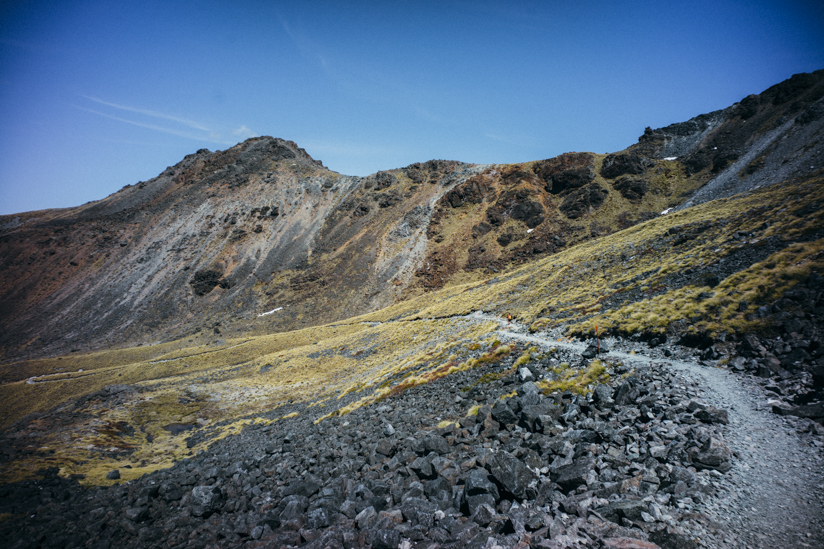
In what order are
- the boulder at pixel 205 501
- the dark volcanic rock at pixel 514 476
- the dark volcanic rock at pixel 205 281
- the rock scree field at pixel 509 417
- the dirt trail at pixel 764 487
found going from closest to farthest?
the dirt trail at pixel 764 487 < the rock scree field at pixel 509 417 < the dark volcanic rock at pixel 514 476 < the boulder at pixel 205 501 < the dark volcanic rock at pixel 205 281

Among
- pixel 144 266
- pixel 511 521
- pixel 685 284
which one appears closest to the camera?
pixel 511 521

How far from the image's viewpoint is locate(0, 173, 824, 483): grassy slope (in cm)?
1584

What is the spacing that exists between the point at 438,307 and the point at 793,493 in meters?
43.4

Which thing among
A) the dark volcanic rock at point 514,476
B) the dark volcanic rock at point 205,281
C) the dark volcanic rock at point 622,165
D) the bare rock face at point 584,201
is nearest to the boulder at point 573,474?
the dark volcanic rock at point 514,476

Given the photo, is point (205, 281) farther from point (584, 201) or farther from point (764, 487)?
point (764, 487)

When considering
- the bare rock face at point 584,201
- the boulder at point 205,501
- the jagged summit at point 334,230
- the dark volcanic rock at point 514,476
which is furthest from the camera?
the bare rock face at point 584,201

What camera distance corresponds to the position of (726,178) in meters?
64.0

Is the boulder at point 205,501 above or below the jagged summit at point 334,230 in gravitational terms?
below

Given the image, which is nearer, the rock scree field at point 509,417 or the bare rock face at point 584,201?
the rock scree field at point 509,417

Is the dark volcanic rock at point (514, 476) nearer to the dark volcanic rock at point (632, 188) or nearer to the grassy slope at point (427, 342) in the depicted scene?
the grassy slope at point (427, 342)

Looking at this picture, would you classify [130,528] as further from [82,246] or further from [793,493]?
[82,246]

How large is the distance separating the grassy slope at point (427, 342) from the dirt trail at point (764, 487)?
643 cm

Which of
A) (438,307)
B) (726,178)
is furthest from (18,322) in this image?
(726,178)

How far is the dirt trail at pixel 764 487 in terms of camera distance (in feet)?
17.6
